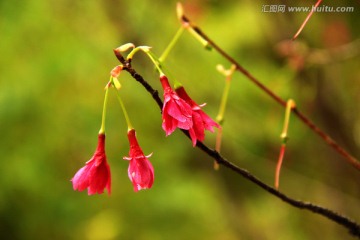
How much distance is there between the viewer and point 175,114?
0.84m

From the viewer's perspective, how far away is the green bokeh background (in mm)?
2938

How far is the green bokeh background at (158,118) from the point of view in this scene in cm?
294

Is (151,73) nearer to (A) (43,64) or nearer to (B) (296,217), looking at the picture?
(A) (43,64)

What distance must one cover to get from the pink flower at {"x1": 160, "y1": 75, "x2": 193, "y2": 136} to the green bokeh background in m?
1.56

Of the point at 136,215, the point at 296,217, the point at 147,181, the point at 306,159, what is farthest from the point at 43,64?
the point at 147,181

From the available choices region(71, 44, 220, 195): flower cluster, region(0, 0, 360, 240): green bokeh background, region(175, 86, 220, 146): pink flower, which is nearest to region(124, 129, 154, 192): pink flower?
region(71, 44, 220, 195): flower cluster

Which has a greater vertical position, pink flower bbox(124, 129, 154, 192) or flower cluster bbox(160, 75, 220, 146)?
flower cluster bbox(160, 75, 220, 146)

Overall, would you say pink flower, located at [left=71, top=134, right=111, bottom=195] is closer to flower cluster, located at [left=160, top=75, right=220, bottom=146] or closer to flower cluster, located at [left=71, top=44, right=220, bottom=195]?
flower cluster, located at [left=71, top=44, right=220, bottom=195]

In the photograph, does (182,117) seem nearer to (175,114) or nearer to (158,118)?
(175,114)

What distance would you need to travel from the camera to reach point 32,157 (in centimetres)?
375

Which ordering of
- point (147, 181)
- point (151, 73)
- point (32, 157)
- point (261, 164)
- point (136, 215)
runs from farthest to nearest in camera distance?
point (136, 215), point (261, 164), point (32, 157), point (151, 73), point (147, 181)

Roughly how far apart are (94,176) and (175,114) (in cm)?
22

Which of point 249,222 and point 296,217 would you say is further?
point 296,217

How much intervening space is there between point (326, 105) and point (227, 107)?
883 millimetres
